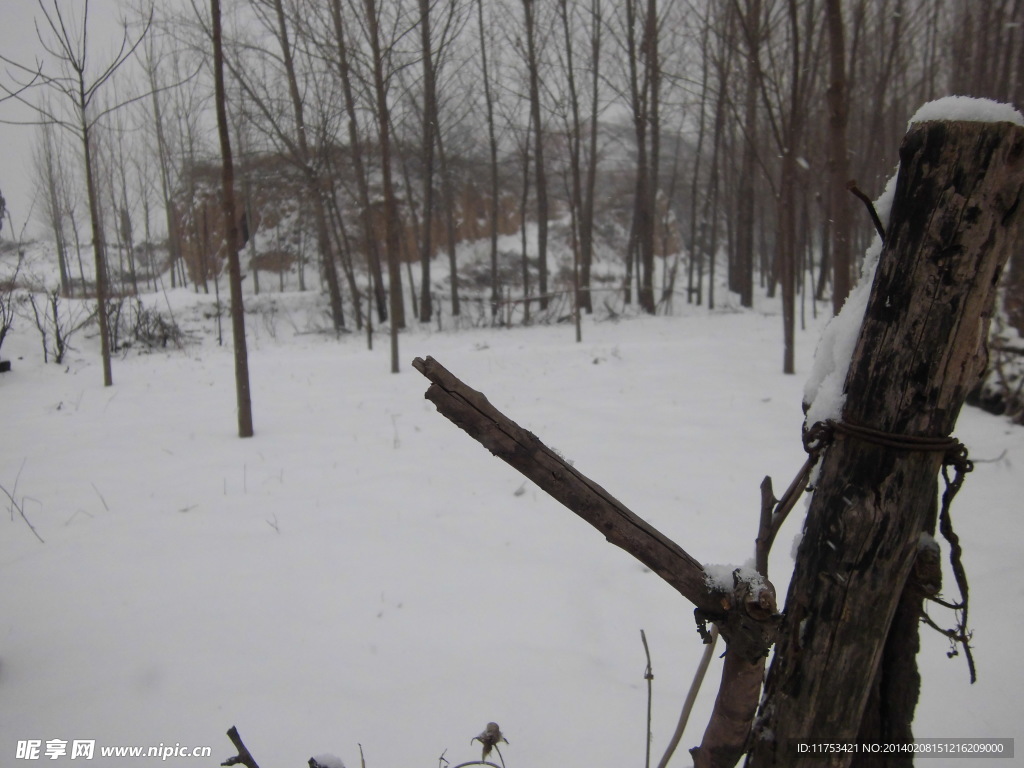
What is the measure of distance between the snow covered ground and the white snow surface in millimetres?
2049

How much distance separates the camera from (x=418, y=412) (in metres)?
6.47

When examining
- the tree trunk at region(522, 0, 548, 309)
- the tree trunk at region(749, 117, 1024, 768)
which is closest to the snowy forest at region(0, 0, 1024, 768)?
the tree trunk at region(749, 117, 1024, 768)

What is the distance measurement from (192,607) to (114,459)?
114 inches

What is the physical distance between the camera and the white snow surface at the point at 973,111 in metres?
0.95

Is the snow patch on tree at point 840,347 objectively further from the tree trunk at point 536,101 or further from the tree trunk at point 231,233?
the tree trunk at point 536,101

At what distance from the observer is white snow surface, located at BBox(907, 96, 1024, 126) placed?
951mm

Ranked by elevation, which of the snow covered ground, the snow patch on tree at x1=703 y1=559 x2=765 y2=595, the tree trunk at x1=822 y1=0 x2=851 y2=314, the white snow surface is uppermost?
the tree trunk at x1=822 y1=0 x2=851 y2=314

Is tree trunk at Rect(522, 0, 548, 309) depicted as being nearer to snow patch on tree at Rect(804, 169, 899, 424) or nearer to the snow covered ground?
the snow covered ground

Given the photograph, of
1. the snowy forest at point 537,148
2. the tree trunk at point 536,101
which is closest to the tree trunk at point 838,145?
the snowy forest at point 537,148

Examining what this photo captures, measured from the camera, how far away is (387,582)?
9.96ft

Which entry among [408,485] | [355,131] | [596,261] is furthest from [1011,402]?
[596,261]

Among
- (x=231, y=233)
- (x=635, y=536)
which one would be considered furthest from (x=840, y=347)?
(x=231, y=233)

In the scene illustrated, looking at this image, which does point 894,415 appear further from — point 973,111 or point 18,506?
point 18,506

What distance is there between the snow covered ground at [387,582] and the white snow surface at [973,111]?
2.05 m
